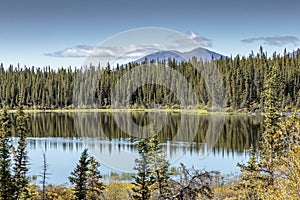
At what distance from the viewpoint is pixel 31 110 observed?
356 ft

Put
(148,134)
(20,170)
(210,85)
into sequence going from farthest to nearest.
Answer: (210,85) → (20,170) → (148,134)

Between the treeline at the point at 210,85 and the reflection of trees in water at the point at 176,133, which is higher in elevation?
the treeline at the point at 210,85

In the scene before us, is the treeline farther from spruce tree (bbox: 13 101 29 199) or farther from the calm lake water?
spruce tree (bbox: 13 101 29 199)

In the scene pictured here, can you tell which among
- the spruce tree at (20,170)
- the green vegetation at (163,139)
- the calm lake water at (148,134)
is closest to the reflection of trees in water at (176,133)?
the calm lake water at (148,134)

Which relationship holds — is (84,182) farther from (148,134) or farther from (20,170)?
(20,170)

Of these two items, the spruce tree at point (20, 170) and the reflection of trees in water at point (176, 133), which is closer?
the spruce tree at point (20, 170)

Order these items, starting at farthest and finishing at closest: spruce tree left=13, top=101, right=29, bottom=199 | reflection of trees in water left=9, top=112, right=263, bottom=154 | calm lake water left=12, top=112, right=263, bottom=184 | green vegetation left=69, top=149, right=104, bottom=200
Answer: reflection of trees in water left=9, top=112, right=263, bottom=154, spruce tree left=13, top=101, right=29, bottom=199, calm lake water left=12, top=112, right=263, bottom=184, green vegetation left=69, top=149, right=104, bottom=200

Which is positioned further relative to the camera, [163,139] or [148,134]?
[163,139]

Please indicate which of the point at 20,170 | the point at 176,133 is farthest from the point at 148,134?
the point at 176,133

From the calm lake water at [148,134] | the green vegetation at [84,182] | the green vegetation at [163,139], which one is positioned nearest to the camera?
the green vegetation at [163,139]

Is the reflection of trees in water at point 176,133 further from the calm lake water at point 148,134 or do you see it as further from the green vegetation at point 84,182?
the green vegetation at point 84,182

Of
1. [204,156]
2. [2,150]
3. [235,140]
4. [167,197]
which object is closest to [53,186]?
[2,150]

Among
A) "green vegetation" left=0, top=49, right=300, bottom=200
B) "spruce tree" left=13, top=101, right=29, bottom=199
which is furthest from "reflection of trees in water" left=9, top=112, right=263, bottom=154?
"spruce tree" left=13, top=101, right=29, bottom=199

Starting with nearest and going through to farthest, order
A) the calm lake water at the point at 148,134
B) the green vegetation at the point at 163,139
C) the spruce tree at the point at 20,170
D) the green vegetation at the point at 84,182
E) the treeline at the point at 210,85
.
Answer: the green vegetation at the point at 163,139 → the green vegetation at the point at 84,182 → the calm lake water at the point at 148,134 → the spruce tree at the point at 20,170 → the treeline at the point at 210,85
